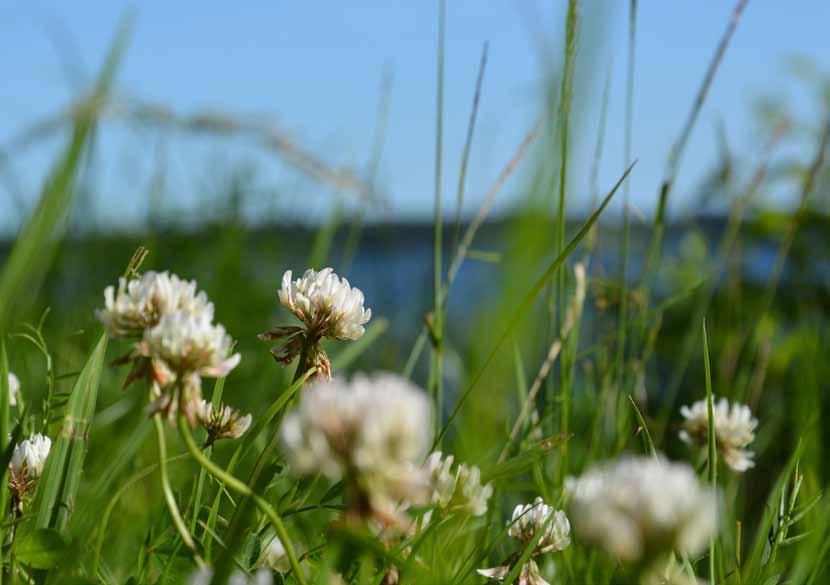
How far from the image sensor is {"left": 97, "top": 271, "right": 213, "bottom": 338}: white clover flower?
23.9 inches

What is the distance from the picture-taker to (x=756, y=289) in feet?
9.05

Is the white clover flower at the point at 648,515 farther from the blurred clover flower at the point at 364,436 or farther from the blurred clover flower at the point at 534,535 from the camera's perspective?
the blurred clover flower at the point at 534,535

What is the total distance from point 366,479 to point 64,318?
7.58ft

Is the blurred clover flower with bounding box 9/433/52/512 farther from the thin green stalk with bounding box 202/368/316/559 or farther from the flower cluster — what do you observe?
the flower cluster

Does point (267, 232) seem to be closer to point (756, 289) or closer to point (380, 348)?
point (380, 348)

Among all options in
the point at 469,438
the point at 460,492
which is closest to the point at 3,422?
the point at 460,492

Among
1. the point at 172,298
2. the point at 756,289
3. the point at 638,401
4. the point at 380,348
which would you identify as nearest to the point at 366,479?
the point at 172,298

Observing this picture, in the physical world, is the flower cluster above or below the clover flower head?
above

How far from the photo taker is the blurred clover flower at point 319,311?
0.77 metres

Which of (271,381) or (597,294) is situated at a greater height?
(597,294)

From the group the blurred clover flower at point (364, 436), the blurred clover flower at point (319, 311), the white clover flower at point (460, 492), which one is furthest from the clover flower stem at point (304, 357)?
the blurred clover flower at point (364, 436)

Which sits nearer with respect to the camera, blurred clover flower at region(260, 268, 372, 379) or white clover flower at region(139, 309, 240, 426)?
white clover flower at region(139, 309, 240, 426)

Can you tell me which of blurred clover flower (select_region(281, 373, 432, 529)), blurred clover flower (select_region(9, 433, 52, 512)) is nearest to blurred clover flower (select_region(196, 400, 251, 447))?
blurred clover flower (select_region(9, 433, 52, 512))

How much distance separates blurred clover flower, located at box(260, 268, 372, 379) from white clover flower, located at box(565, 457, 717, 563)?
1.16ft
